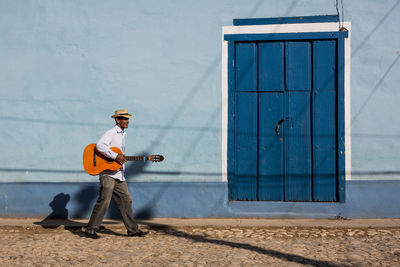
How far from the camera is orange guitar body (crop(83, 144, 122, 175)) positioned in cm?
569

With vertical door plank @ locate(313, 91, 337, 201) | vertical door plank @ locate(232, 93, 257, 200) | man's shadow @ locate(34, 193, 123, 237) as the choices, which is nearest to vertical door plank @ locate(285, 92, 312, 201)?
vertical door plank @ locate(313, 91, 337, 201)

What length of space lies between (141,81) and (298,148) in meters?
2.62

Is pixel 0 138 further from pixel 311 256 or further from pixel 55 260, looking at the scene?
pixel 311 256

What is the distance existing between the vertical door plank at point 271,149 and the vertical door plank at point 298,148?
0.35ft

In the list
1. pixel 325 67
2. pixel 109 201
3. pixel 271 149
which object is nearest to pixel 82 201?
pixel 109 201

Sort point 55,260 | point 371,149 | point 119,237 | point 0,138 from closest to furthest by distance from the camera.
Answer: point 55,260 < point 119,237 < point 371,149 < point 0,138

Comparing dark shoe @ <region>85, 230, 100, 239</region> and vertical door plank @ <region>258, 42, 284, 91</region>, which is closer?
dark shoe @ <region>85, 230, 100, 239</region>

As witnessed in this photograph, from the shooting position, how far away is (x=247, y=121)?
277 inches

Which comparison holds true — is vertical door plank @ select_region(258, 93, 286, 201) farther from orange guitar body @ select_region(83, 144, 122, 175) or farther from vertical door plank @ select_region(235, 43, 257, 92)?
orange guitar body @ select_region(83, 144, 122, 175)

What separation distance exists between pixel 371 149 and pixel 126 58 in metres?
3.96

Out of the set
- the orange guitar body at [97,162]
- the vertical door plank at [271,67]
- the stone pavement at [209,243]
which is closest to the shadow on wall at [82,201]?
the stone pavement at [209,243]

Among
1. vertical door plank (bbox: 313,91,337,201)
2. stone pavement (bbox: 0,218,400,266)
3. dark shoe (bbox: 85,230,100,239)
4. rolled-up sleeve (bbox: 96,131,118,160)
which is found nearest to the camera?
stone pavement (bbox: 0,218,400,266)

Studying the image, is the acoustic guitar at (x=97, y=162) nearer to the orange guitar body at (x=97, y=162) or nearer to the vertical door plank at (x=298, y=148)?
the orange guitar body at (x=97, y=162)

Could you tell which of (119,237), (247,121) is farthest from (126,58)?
(119,237)
